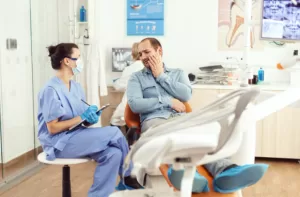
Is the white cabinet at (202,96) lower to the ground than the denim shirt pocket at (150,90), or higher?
lower

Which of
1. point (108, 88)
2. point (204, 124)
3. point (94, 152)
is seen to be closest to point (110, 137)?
point (94, 152)

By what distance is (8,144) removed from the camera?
3.57 m

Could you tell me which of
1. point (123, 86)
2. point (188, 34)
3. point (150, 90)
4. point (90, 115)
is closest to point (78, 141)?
point (90, 115)

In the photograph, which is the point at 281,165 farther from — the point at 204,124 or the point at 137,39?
the point at 204,124

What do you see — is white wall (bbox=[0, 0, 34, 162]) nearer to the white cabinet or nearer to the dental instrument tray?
the white cabinet

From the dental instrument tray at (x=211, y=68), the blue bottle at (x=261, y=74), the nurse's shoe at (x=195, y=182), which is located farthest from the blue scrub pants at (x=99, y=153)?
the blue bottle at (x=261, y=74)

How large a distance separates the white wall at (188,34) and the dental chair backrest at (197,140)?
3.14m

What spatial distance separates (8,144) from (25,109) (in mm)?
455

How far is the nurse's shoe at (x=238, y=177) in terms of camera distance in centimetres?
168

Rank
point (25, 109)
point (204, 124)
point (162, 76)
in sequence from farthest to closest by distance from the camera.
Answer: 1. point (25, 109)
2. point (162, 76)
3. point (204, 124)

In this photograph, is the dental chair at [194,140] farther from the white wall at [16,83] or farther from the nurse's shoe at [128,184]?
the white wall at [16,83]

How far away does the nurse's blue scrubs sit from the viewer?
2.48 m

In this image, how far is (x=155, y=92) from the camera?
3076 millimetres

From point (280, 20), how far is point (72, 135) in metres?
1.38
